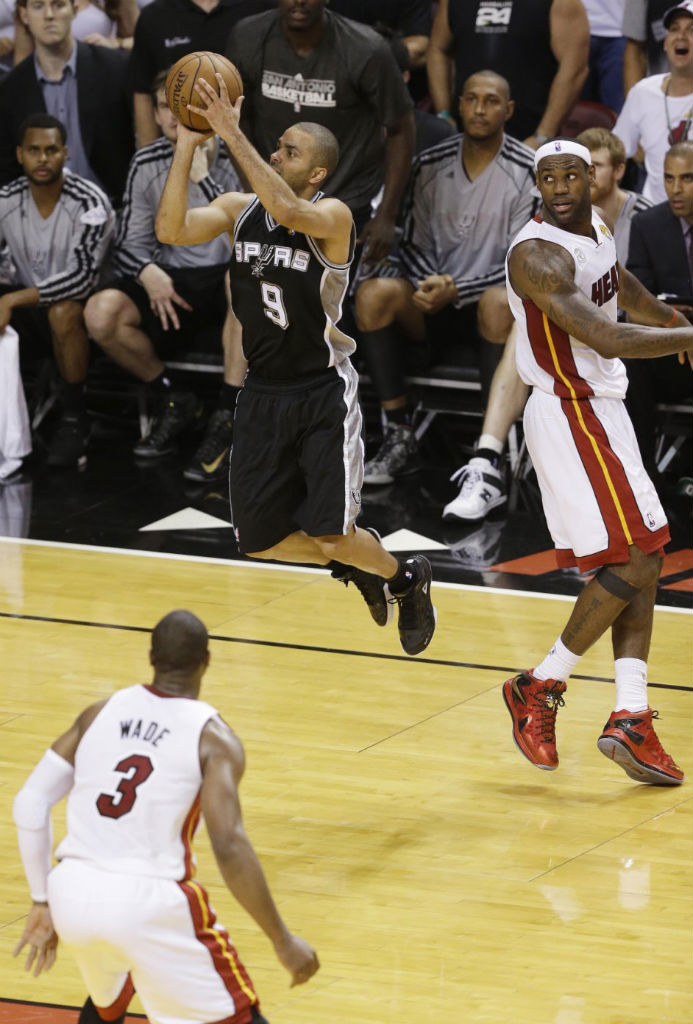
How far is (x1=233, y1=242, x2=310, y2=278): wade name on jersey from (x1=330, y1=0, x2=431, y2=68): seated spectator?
4.39m

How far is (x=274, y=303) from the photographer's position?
532cm

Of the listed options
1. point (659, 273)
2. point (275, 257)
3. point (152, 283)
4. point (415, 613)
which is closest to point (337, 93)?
point (152, 283)

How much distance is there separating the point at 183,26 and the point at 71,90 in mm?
802

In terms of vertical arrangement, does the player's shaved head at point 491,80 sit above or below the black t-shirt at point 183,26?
Result: below

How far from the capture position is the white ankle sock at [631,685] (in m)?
5.06

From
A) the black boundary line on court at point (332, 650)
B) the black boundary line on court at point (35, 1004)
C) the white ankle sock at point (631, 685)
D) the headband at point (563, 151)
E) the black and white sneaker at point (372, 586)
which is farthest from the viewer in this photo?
the black boundary line on court at point (332, 650)

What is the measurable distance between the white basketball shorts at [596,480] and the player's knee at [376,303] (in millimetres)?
3246

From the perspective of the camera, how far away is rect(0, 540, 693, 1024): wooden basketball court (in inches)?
155

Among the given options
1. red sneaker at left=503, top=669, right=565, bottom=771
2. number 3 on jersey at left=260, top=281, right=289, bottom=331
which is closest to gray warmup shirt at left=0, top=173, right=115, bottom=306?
number 3 on jersey at left=260, top=281, right=289, bottom=331

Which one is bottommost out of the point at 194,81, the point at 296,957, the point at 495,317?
the point at 296,957

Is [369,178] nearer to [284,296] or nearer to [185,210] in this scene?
[284,296]

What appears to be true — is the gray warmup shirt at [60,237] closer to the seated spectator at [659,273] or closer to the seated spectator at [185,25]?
the seated spectator at [185,25]

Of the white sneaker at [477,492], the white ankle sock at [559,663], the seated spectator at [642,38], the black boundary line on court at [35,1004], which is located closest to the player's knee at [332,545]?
the white ankle sock at [559,663]

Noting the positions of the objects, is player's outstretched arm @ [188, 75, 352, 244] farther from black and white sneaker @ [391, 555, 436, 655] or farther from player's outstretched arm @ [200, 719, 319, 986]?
player's outstretched arm @ [200, 719, 319, 986]
